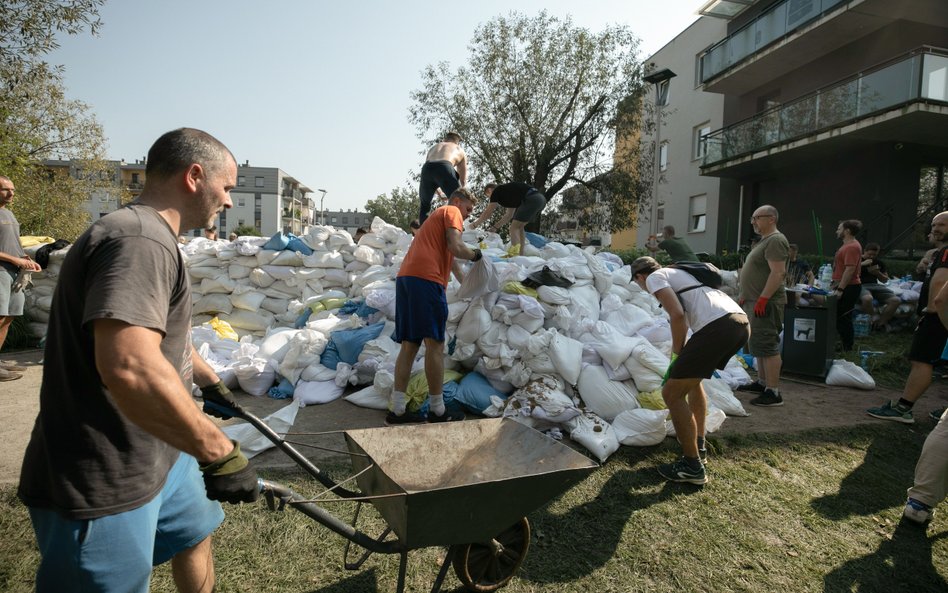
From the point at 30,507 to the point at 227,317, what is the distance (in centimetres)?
577

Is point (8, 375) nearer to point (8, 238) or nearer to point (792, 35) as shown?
point (8, 238)

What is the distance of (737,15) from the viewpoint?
16.9m

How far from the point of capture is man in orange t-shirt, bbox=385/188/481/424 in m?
3.68

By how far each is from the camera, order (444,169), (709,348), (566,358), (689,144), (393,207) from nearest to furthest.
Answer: (709,348) < (566,358) < (444,169) < (689,144) < (393,207)

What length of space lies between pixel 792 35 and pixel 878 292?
8.80 meters

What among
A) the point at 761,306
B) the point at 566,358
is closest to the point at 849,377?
the point at 761,306

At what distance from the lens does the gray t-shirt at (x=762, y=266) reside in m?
4.54

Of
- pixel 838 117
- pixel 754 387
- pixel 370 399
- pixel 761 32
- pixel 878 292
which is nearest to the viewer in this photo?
pixel 370 399

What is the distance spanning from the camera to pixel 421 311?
144 inches

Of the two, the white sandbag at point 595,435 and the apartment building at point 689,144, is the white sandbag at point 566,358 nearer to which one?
the white sandbag at point 595,435

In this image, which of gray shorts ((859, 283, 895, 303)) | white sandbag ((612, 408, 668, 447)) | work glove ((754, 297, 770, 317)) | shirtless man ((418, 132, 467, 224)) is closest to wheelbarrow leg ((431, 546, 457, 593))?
white sandbag ((612, 408, 668, 447))

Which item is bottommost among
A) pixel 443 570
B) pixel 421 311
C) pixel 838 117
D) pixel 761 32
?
pixel 443 570

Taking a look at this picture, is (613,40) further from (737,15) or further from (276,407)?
(276,407)

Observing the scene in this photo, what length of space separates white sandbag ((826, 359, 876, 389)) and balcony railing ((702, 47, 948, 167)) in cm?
797
